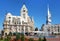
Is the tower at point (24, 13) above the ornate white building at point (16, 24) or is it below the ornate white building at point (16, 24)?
above

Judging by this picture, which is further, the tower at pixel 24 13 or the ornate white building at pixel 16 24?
the tower at pixel 24 13

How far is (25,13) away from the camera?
210 feet

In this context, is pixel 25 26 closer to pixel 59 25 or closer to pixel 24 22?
pixel 24 22

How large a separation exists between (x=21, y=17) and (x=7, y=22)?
15.3 ft

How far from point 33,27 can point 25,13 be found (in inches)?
247

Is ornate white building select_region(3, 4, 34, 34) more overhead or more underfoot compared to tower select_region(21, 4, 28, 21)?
more underfoot

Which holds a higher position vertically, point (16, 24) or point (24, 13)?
point (24, 13)

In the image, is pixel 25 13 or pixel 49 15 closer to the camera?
pixel 25 13

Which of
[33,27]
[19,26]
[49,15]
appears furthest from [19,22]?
[49,15]

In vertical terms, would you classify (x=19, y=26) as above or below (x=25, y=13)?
below

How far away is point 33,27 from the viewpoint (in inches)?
2662

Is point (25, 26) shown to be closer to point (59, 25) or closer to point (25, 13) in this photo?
point (25, 13)

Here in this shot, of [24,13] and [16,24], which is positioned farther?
[24,13]

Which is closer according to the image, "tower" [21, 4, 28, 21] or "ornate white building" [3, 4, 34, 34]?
"ornate white building" [3, 4, 34, 34]
